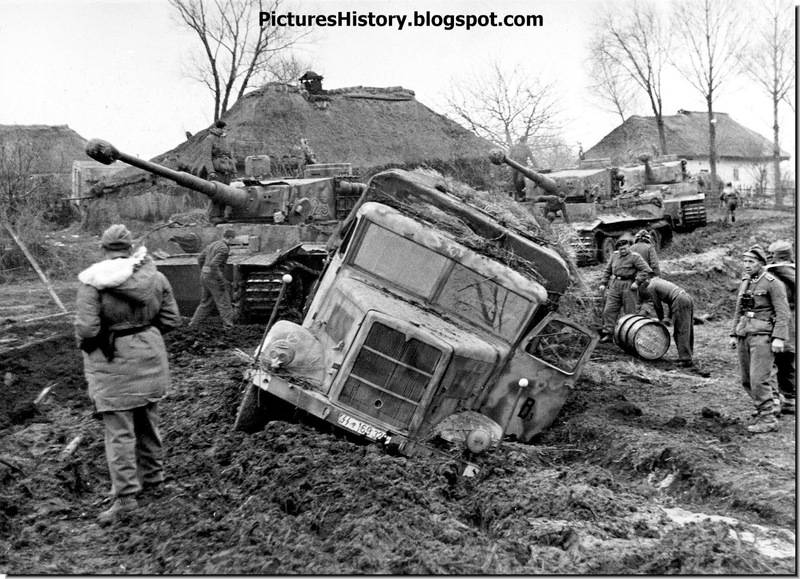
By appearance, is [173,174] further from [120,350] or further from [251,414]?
[120,350]

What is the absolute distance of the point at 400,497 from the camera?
19.7ft

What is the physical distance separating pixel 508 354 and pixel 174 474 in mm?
2761

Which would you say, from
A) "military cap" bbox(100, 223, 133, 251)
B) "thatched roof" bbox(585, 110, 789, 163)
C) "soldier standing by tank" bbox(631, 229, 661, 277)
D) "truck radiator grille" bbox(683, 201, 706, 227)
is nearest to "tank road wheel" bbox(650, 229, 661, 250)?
"truck radiator grille" bbox(683, 201, 706, 227)

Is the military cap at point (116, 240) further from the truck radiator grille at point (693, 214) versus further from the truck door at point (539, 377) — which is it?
the truck radiator grille at point (693, 214)

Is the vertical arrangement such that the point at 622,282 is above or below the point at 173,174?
below

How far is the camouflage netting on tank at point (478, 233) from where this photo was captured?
26.2ft

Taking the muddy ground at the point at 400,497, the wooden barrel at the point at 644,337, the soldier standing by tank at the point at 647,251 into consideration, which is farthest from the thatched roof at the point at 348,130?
the muddy ground at the point at 400,497

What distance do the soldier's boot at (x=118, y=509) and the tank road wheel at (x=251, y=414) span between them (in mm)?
1617

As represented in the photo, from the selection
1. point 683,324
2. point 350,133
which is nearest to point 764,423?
point 683,324

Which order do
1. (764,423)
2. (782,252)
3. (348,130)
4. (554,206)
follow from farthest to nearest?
1. (348,130)
2. (554,206)
3. (782,252)
4. (764,423)

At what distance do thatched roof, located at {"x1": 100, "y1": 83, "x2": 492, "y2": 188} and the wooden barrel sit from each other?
2404 centimetres

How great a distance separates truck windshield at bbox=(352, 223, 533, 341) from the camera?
25.3 feet

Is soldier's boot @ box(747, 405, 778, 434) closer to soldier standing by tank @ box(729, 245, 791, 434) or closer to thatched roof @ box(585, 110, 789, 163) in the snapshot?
soldier standing by tank @ box(729, 245, 791, 434)

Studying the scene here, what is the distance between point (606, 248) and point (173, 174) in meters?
12.2
